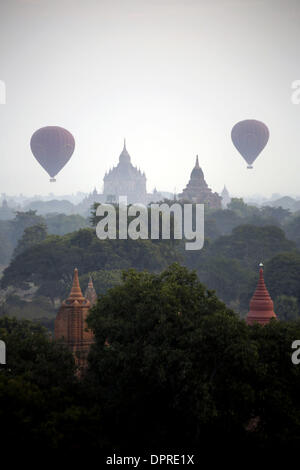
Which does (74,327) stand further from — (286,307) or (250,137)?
(250,137)

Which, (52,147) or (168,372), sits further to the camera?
(52,147)

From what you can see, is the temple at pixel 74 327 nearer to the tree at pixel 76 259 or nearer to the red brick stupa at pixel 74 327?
the red brick stupa at pixel 74 327

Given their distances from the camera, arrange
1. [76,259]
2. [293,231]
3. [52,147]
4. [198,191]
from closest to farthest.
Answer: [76,259] < [52,147] < [293,231] < [198,191]

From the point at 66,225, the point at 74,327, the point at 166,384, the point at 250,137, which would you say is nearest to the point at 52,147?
the point at 250,137

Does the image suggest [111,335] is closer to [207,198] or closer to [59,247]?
[59,247]

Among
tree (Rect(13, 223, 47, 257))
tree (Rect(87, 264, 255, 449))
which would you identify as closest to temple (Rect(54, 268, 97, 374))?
Answer: tree (Rect(87, 264, 255, 449))
